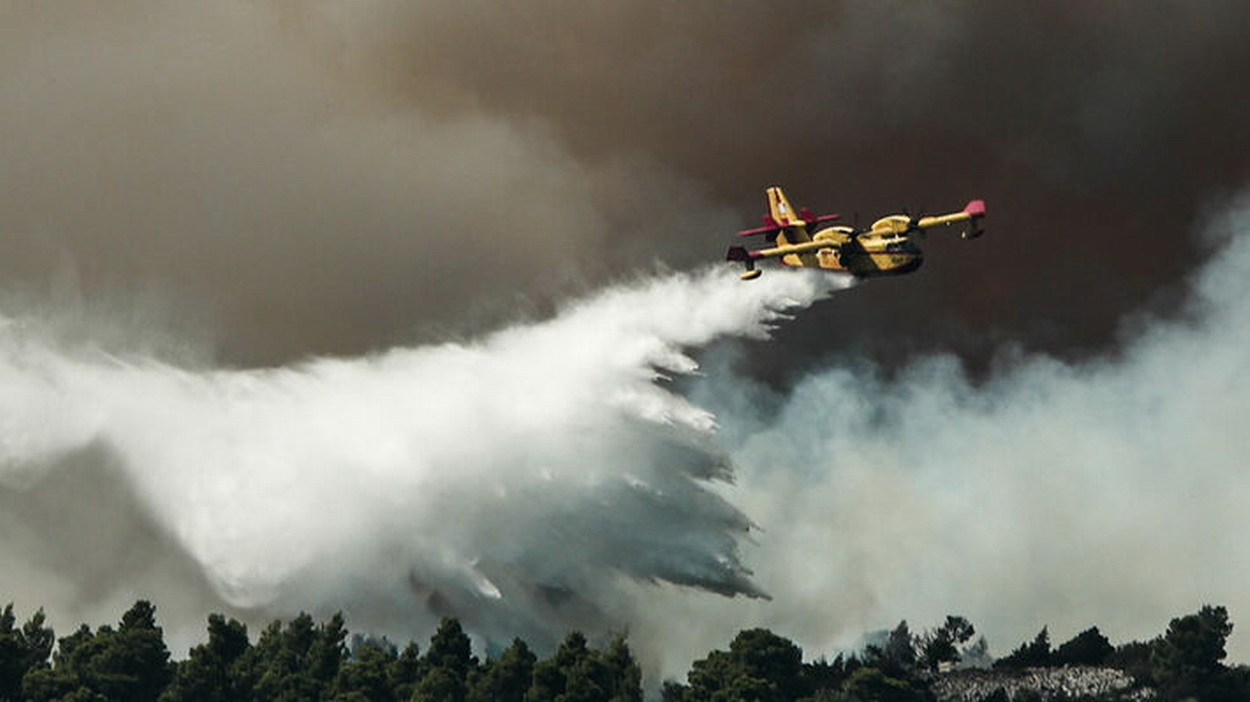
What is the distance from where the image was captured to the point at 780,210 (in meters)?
130

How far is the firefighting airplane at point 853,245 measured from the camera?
11938 cm

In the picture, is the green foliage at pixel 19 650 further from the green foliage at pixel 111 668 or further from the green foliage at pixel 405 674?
the green foliage at pixel 405 674

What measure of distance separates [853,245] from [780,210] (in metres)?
9.56

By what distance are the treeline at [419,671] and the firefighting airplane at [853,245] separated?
31.4m

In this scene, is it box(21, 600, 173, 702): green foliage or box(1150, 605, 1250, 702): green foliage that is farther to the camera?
box(1150, 605, 1250, 702): green foliage

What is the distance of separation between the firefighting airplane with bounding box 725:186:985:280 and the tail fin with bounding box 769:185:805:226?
3.90 feet

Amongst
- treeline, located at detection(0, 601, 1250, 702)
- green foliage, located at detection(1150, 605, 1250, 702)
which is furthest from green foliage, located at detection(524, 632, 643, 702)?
green foliage, located at detection(1150, 605, 1250, 702)

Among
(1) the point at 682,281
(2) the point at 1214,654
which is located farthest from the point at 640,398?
(2) the point at 1214,654

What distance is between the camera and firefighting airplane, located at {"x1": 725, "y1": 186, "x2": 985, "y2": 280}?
11938cm

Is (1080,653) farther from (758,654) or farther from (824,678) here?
(758,654)

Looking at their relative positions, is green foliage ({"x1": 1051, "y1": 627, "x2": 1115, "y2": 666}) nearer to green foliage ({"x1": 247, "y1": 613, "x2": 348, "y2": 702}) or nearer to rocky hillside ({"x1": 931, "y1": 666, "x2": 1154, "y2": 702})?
rocky hillside ({"x1": 931, "y1": 666, "x2": 1154, "y2": 702})

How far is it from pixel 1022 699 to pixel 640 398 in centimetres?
3861

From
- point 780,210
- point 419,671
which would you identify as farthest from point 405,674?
point 780,210

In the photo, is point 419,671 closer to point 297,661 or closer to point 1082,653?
point 297,661
